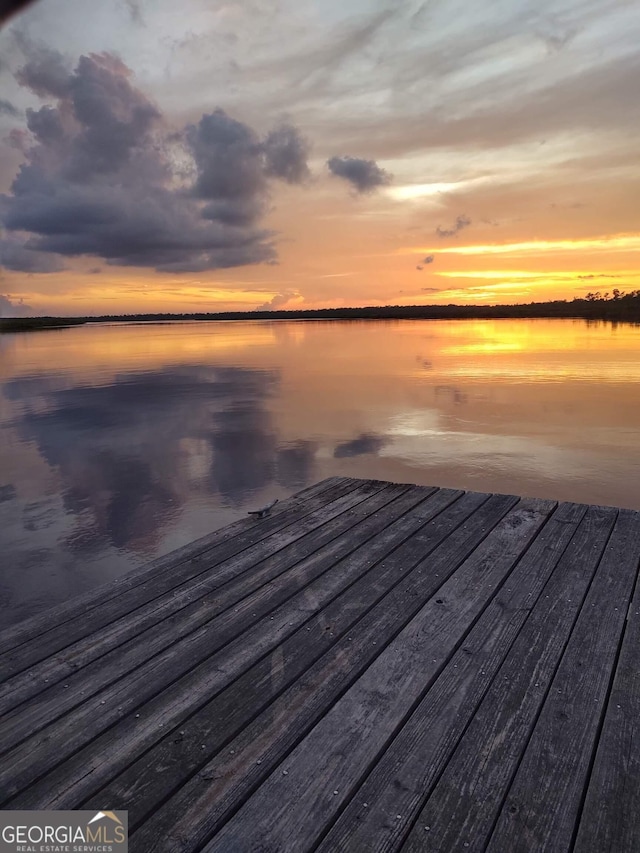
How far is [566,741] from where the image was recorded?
2.46m

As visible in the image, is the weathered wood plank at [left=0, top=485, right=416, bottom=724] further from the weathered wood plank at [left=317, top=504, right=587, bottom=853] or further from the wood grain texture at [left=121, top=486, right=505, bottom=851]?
the weathered wood plank at [left=317, top=504, right=587, bottom=853]

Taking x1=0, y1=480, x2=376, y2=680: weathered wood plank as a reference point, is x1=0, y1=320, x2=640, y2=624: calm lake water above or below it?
below

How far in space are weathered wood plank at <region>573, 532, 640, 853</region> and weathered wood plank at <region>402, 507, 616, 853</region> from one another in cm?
28

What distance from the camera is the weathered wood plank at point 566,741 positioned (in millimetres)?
2053

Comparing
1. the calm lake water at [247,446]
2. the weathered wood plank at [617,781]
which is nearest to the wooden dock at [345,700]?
the weathered wood plank at [617,781]

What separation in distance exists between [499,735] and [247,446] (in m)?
10.0

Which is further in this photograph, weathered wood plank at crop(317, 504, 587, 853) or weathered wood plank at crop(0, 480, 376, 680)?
weathered wood plank at crop(0, 480, 376, 680)

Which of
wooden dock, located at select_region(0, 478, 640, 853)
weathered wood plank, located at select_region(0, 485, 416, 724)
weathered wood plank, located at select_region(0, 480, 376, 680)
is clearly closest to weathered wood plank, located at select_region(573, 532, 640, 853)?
wooden dock, located at select_region(0, 478, 640, 853)

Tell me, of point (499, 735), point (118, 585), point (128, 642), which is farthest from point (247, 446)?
point (499, 735)

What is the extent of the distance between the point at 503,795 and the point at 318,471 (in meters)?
8.11

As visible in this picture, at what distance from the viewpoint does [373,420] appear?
1460 cm

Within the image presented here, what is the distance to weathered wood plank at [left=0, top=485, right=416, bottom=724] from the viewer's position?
2.80 m

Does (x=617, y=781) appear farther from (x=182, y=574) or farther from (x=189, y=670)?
(x=182, y=574)

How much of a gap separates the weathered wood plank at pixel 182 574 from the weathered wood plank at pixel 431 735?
5.89 ft
